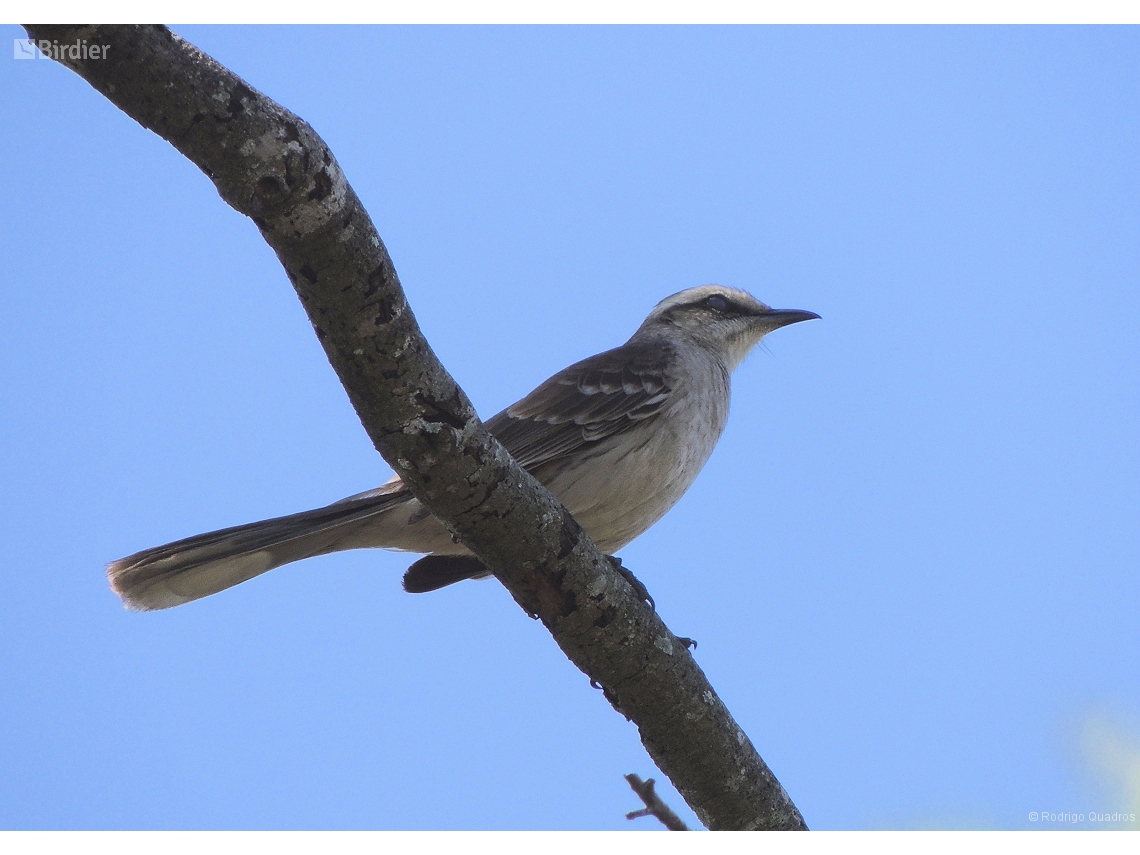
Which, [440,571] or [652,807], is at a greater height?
[440,571]

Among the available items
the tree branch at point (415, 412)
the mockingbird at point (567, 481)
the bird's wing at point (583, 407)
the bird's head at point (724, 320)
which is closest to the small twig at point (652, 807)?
the tree branch at point (415, 412)

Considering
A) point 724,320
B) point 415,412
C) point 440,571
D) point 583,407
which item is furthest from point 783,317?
point 415,412

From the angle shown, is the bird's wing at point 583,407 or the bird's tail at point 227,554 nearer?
the bird's tail at point 227,554

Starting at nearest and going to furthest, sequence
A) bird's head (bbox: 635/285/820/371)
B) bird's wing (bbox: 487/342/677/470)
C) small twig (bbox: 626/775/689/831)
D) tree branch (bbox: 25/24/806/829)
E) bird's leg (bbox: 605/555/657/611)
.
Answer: tree branch (bbox: 25/24/806/829) → small twig (bbox: 626/775/689/831) → bird's leg (bbox: 605/555/657/611) → bird's wing (bbox: 487/342/677/470) → bird's head (bbox: 635/285/820/371)

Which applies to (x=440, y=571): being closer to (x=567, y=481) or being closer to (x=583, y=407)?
(x=567, y=481)

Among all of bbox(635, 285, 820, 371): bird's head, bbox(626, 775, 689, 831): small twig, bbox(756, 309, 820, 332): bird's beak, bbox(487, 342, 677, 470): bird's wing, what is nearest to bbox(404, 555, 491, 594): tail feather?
bbox(487, 342, 677, 470): bird's wing

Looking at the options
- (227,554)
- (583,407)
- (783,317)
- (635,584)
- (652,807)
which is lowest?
(652,807)

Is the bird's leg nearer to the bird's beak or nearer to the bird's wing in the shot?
the bird's wing

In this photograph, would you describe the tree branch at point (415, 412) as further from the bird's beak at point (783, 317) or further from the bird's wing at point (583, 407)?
the bird's beak at point (783, 317)
